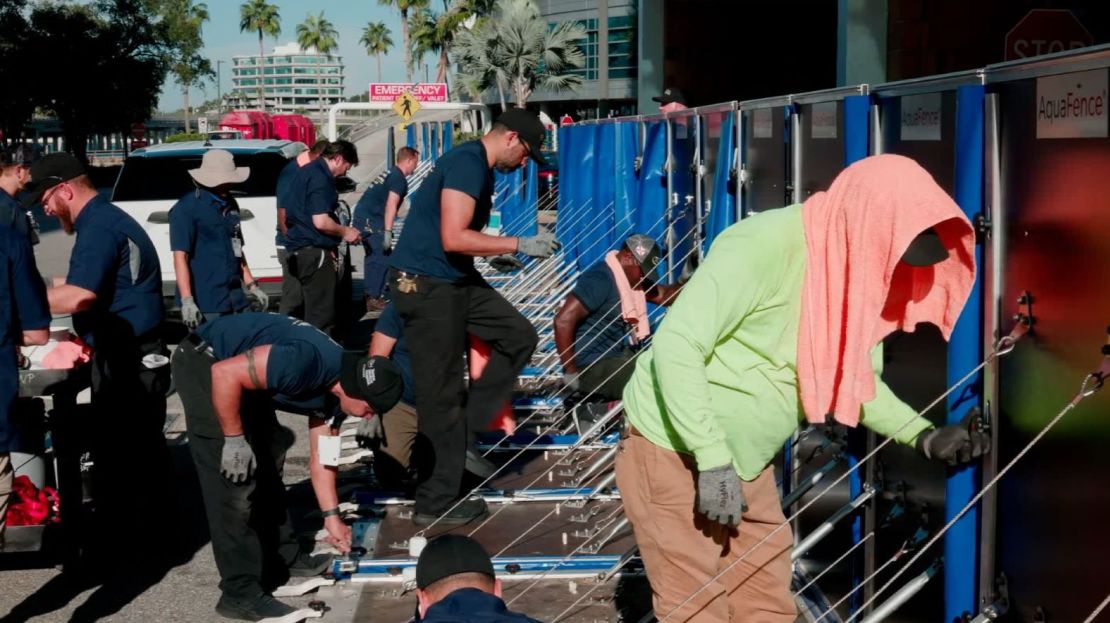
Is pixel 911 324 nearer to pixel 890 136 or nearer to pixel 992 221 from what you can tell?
pixel 992 221

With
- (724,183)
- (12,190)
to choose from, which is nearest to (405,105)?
(12,190)

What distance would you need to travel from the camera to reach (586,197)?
13406mm

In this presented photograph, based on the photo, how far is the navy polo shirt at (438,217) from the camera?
697 cm

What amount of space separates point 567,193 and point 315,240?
4.33m

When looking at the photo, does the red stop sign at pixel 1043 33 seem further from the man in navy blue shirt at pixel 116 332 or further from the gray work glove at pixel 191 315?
the man in navy blue shirt at pixel 116 332

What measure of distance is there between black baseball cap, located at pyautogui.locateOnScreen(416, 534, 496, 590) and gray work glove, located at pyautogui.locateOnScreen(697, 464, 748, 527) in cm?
72

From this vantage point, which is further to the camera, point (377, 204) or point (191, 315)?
point (377, 204)

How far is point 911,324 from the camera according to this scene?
151 inches

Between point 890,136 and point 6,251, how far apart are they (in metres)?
3.25

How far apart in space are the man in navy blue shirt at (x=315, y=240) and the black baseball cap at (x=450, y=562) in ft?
27.3

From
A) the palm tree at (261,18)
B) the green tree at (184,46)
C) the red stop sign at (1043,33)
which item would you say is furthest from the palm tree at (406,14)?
the red stop sign at (1043,33)

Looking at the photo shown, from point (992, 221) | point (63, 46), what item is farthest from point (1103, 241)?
point (63, 46)

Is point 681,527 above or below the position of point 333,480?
above

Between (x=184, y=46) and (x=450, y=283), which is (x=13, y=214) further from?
(x=184, y=46)
